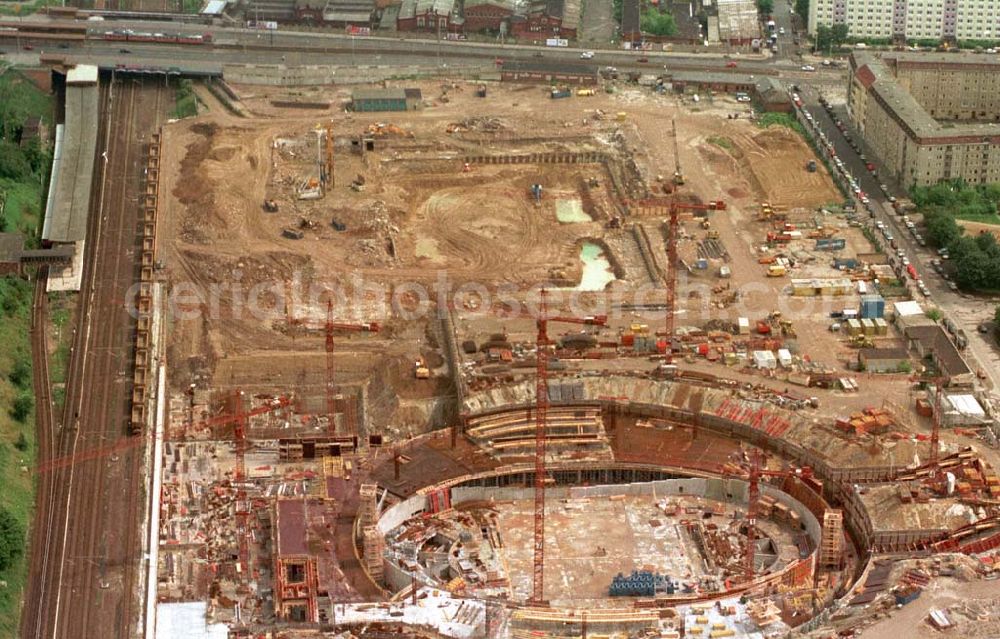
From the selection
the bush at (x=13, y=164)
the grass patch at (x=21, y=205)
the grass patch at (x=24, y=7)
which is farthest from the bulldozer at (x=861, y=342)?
the grass patch at (x=24, y=7)

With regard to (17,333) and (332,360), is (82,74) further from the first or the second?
(332,360)

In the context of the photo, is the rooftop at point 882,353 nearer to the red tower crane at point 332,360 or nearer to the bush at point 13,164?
the red tower crane at point 332,360

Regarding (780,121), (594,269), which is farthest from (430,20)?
(594,269)

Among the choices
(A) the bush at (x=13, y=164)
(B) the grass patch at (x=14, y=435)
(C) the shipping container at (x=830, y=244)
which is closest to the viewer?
(B) the grass patch at (x=14, y=435)

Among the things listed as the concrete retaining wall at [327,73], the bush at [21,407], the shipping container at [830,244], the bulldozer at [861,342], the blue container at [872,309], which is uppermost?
the concrete retaining wall at [327,73]

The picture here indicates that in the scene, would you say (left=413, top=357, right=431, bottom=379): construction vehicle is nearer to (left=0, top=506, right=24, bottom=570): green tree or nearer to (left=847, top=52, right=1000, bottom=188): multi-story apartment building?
(left=0, top=506, right=24, bottom=570): green tree

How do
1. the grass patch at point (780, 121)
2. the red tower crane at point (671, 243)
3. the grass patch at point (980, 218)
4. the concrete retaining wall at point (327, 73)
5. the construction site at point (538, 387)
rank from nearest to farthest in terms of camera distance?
the construction site at point (538, 387) < the red tower crane at point (671, 243) < the grass patch at point (980, 218) < the grass patch at point (780, 121) < the concrete retaining wall at point (327, 73)

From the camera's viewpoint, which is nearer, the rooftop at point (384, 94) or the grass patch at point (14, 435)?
the grass patch at point (14, 435)
